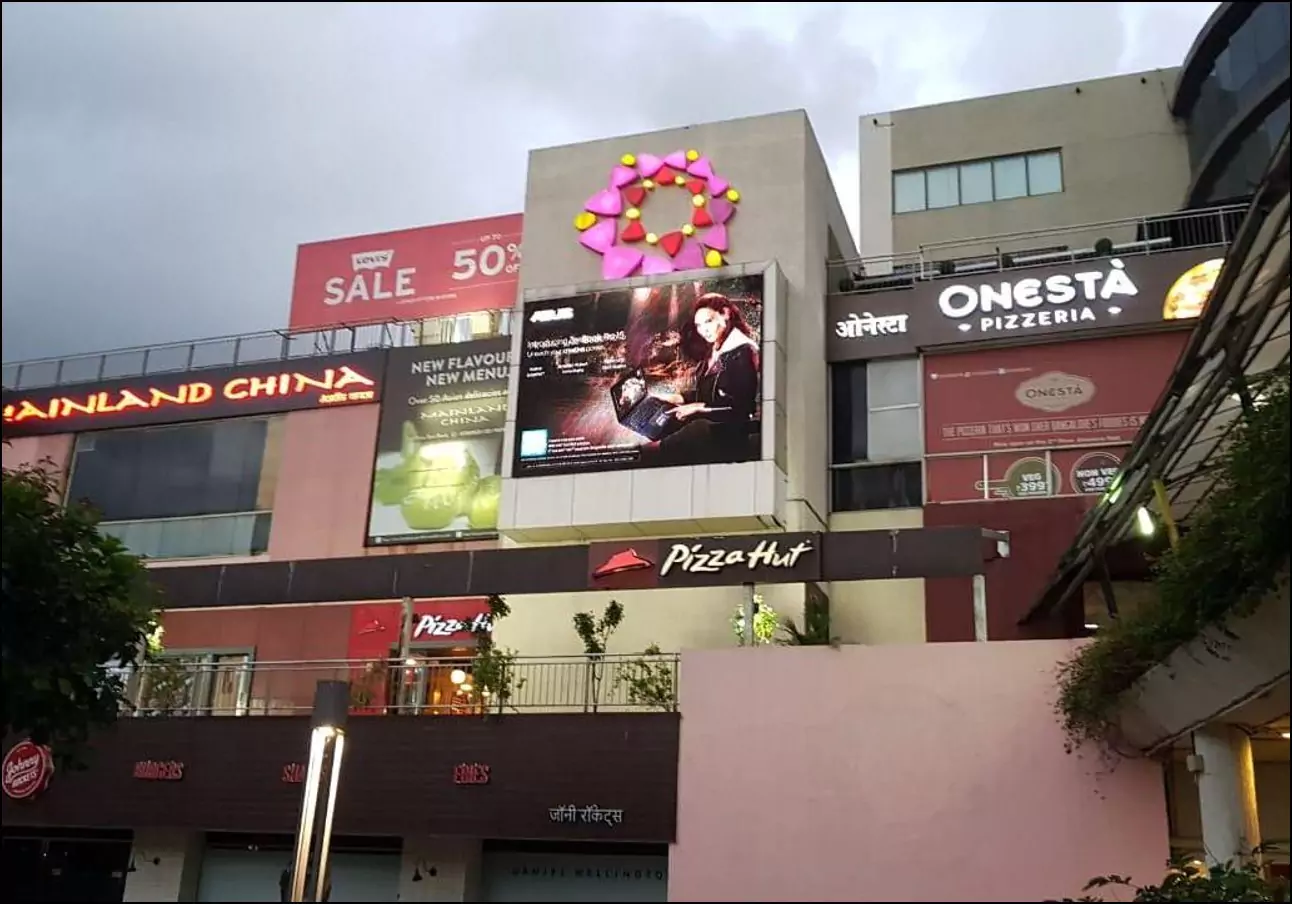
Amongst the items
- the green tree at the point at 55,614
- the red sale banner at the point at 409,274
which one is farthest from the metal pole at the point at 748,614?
the red sale banner at the point at 409,274

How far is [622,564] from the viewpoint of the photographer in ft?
56.4

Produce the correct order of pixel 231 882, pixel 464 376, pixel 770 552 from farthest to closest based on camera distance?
pixel 464 376 → pixel 231 882 → pixel 770 552

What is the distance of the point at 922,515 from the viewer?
62.8ft

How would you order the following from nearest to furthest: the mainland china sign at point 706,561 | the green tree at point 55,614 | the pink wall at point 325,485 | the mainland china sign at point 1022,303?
the green tree at point 55,614
the mainland china sign at point 706,561
the mainland china sign at point 1022,303
the pink wall at point 325,485

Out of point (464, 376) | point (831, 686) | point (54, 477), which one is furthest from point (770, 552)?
point (54, 477)

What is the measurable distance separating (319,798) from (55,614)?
2.74m

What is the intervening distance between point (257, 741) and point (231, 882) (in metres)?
2.65

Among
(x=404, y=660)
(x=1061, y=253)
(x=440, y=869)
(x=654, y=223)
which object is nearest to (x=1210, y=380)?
(x=404, y=660)

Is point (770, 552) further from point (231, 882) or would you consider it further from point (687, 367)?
point (231, 882)

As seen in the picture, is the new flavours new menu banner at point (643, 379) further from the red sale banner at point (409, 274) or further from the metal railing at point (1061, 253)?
the red sale banner at point (409, 274)

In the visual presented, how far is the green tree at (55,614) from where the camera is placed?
10289mm

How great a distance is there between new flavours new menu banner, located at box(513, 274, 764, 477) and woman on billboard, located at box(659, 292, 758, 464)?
1 cm

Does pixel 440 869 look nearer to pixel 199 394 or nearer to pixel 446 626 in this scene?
pixel 446 626

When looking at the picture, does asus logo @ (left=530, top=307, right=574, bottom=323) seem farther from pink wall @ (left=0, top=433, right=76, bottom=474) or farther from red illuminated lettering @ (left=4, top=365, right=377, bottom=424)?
pink wall @ (left=0, top=433, right=76, bottom=474)
